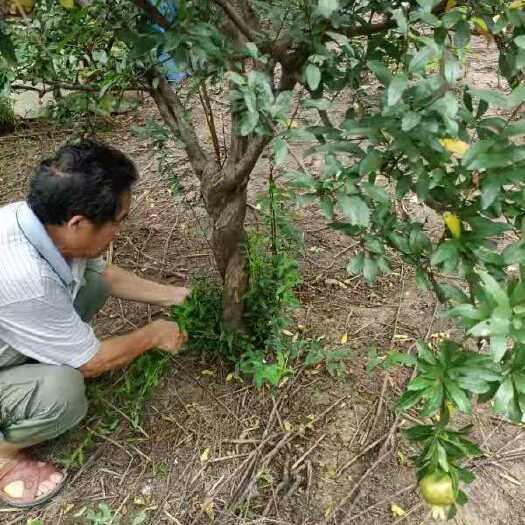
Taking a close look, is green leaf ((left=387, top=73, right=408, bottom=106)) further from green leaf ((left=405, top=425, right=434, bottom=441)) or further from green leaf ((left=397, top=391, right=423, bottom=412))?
green leaf ((left=405, top=425, right=434, bottom=441))

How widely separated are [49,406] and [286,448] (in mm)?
728

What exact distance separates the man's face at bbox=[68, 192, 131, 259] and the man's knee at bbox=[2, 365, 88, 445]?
0.36m

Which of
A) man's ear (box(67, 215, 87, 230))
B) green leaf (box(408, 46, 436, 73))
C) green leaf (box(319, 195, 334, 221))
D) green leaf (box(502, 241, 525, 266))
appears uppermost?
green leaf (box(408, 46, 436, 73))

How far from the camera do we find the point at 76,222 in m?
1.52

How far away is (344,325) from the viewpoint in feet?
7.32

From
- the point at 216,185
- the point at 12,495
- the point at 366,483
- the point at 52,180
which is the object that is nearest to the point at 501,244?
the point at 366,483

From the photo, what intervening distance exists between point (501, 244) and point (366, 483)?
1294mm

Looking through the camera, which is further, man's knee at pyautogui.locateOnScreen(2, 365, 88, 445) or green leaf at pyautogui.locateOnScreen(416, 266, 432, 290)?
man's knee at pyautogui.locateOnScreen(2, 365, 88, 445)

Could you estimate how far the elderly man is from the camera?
4.95 feet

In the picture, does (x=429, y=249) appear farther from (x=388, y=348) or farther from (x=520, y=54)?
(x=388, y=348)

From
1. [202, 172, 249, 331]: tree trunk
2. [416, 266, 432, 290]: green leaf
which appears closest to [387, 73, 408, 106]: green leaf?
[416, 266, 432, 290]: green leaf

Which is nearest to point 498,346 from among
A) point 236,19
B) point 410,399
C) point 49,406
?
point 410,399

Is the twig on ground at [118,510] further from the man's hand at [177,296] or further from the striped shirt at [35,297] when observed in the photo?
the man's hand at [177,296]

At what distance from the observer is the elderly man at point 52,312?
4.95ft
